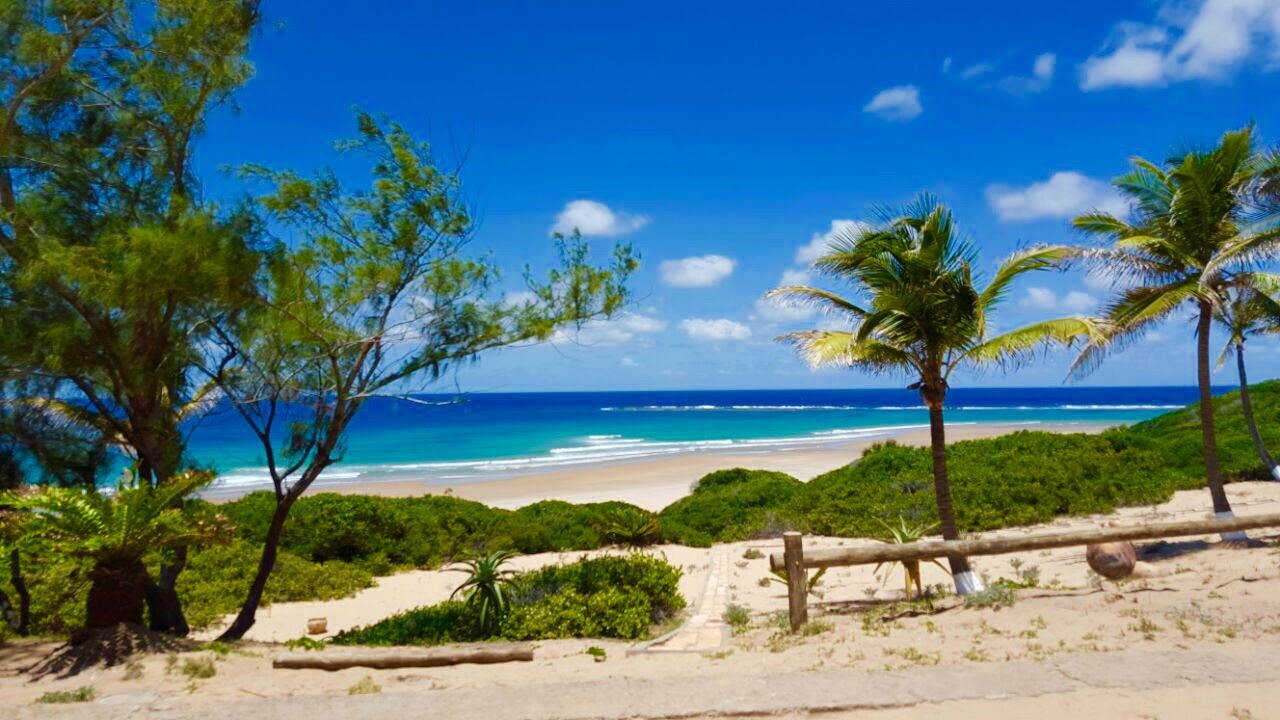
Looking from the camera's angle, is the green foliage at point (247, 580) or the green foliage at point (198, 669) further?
the green foliage at point (247, 580)

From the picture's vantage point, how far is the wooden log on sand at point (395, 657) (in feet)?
23.9

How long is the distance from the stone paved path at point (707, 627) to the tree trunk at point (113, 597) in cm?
509

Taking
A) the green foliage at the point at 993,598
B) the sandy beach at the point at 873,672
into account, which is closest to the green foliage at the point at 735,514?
the sandy beach at the point at 873,672

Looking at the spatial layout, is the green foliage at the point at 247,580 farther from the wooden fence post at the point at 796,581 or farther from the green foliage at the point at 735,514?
the wooden fence post at the point at 796,581

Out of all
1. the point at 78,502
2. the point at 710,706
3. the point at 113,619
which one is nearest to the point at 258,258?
the point at 78,502

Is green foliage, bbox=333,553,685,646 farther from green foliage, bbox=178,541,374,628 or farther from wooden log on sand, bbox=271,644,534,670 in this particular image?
green foliage, bbox=178,541,374,628

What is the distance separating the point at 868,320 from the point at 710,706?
5600 millimetres

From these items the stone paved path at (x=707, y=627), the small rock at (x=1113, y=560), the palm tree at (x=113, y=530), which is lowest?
the stone paved path at (x=707, y=627)

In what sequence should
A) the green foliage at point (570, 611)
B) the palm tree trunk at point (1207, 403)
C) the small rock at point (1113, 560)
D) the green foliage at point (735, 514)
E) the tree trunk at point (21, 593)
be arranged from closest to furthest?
1. the tree trunk at point (21, 593)
2. the green foliage at point (570, 611)
3. the small rock at point (1113, 560)
4. the palm tree trunk at point (1207, 403)
5. the green foliage at point (735, 514)

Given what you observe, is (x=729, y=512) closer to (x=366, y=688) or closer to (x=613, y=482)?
(x=366, y=688)

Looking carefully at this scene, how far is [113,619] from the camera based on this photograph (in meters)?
7.64

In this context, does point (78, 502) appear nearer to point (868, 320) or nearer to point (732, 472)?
point (868, 320)

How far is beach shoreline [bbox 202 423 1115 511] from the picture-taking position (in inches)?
1131

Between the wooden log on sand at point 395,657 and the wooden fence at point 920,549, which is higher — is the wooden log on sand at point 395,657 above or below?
below
